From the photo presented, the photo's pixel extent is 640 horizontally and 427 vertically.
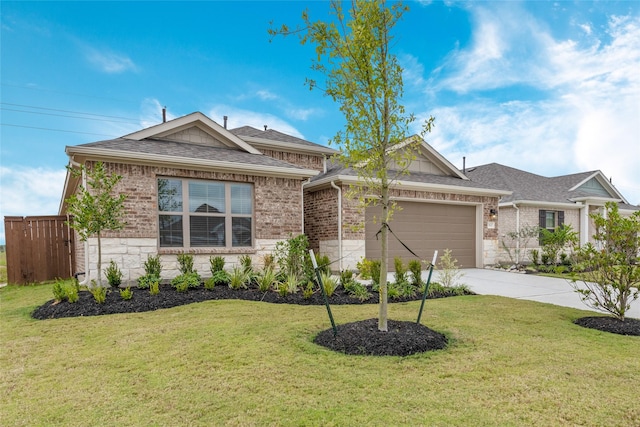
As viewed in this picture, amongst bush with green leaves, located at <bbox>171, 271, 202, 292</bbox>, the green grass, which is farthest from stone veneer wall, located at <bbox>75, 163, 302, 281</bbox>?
the green grass

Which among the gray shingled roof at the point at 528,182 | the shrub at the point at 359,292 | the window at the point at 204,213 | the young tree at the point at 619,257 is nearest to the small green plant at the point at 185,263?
the window at the point at 204,213

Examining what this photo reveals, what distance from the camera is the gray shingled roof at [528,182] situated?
1738cm

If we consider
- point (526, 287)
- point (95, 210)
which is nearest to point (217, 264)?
point (95, 210)

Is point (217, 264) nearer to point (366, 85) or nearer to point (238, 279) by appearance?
point (238, 279)

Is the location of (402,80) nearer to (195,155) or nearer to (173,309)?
(173,309)

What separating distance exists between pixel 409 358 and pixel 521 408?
4.07ft

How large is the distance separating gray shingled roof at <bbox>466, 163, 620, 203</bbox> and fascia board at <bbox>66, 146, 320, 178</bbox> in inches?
429

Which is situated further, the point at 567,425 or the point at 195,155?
the point at 195,155

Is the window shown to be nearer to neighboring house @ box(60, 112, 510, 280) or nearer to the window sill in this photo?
neighboring house @ box(60, 112, 510, 280)

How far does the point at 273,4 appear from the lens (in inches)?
373

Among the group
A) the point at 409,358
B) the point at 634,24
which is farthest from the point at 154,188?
the point at 634,24

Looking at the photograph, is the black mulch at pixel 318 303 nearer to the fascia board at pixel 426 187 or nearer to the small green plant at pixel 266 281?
the small green plant at pixel 266 281

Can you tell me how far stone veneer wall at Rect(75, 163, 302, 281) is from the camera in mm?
8234

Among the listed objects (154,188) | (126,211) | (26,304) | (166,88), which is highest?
(166,88)
